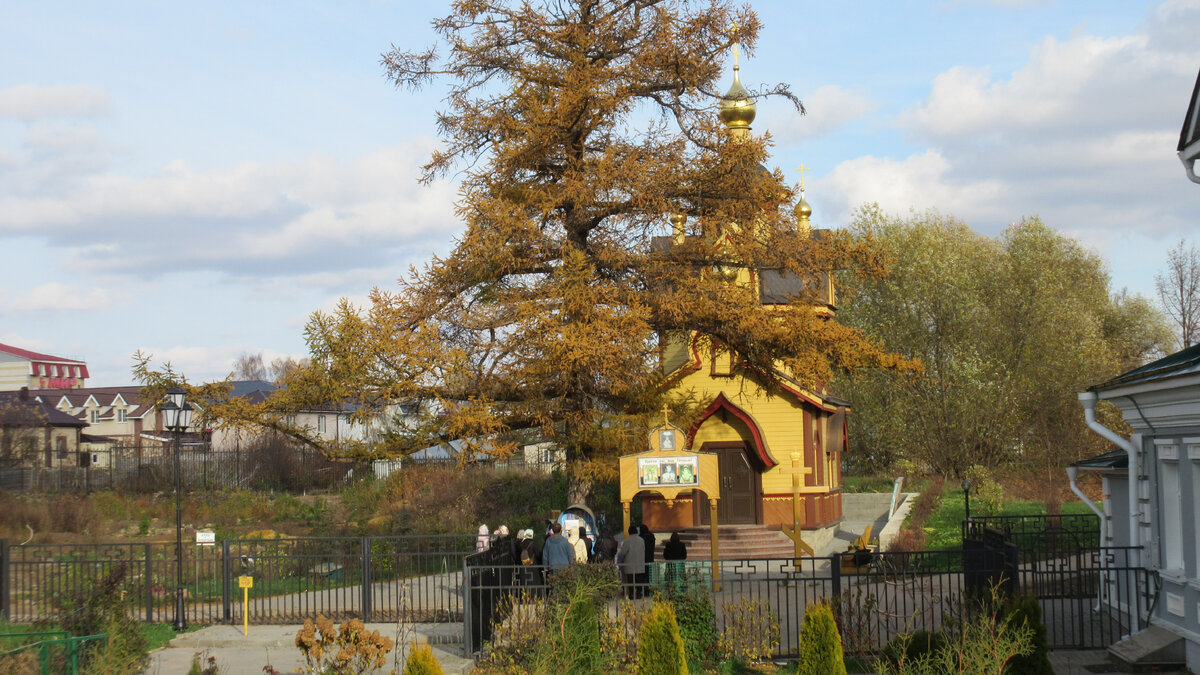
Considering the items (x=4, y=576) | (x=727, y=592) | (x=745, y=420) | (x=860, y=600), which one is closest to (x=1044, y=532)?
(x=727, y=592)

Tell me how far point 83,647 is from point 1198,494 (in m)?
11.1

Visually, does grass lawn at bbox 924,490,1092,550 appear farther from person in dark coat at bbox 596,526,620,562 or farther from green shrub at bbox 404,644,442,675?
green shrub at bbox 404,644,442,675

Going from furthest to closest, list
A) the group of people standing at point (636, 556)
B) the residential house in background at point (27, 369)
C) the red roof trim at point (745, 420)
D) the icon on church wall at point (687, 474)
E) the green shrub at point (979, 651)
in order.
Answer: the residential house in background at point (27, 369) < the red roof trim at point (745, 420) < the icon on church wall at point (687, 474) < the group of people standing at point (636, 556) < the green shrub at point (979, 651)

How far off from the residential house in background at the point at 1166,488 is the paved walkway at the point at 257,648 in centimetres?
770

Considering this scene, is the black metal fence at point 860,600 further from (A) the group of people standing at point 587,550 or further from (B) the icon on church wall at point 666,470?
(B) the icon on church wall at point 666,470

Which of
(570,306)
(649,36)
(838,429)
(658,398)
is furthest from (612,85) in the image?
(838,429)

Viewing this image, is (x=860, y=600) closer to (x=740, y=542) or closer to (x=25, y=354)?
(x=740, y=542)

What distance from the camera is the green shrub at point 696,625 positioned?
37.3 ft

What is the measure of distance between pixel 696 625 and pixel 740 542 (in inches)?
505

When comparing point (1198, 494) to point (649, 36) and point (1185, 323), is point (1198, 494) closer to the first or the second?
point (649, 36)

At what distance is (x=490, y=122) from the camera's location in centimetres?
1838

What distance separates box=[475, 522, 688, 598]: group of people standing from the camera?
1484 cm

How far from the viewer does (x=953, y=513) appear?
2683cm

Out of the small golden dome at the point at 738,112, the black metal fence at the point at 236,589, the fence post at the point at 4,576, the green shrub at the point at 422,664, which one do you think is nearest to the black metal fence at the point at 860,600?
the black metal fence at the point at 236,589
